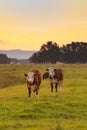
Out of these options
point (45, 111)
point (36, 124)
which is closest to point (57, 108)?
point (45, 111)

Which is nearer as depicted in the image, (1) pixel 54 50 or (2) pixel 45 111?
(2) pixel 45 111

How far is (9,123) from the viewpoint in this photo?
18.8 meters

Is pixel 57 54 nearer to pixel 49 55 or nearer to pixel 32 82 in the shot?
pixel 49 55

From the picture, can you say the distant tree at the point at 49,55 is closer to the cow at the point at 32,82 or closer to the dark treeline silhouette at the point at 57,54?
the dark treeline silhouette at the point at 57,54

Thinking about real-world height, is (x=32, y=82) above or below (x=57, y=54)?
below

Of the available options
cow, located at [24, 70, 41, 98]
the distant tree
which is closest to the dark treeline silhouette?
the distant tree

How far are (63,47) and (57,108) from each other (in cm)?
16472

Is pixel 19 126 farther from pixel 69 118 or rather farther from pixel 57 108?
pixel 57 108

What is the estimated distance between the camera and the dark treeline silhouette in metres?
176

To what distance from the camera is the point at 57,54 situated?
582 feet

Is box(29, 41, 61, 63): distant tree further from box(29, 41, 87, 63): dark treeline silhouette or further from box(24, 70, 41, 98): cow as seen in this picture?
box(24, 70, 41, 98): cow

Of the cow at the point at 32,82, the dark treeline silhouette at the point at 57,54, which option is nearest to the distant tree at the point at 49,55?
the dark treeline silhouette at the point at 57,54

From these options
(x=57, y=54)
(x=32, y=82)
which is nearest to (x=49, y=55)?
(x=57, y=54)

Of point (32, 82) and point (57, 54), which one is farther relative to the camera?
point (57, 54)
